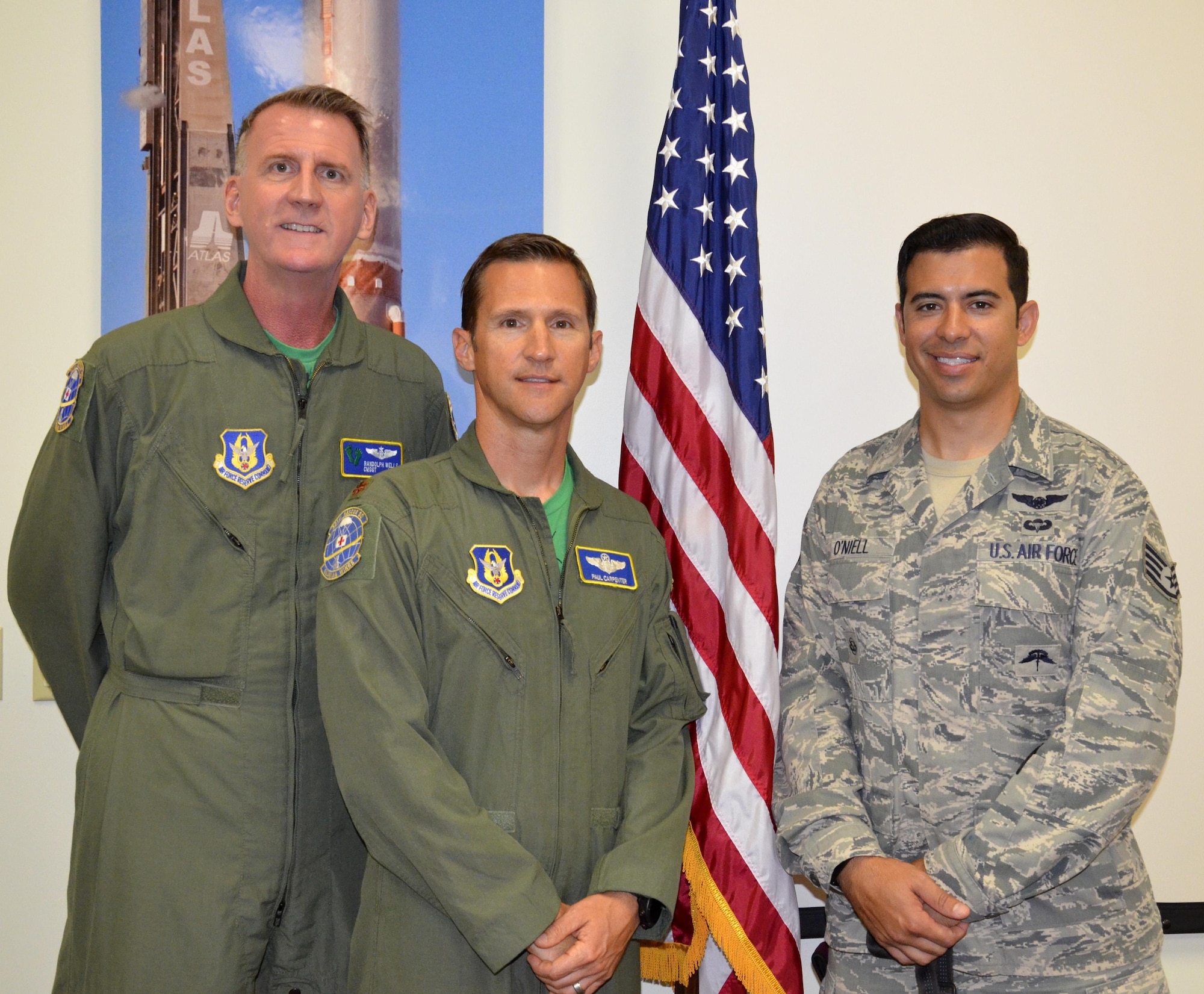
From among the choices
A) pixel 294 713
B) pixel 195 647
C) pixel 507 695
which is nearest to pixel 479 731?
pixel 507 695

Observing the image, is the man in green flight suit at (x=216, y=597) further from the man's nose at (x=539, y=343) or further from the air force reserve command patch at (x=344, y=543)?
the man's nose at (x=539, y=343)

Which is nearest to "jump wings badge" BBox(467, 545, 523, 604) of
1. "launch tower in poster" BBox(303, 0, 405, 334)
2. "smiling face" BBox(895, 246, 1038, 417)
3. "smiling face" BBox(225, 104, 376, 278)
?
"smiling face" BBox(225, 104, 376, 278)

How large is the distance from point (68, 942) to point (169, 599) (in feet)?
2.20

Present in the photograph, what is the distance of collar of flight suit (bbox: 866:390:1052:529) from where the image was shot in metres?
1.97

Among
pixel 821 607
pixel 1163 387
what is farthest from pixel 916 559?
pixel 1163 387

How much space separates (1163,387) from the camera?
112 inches

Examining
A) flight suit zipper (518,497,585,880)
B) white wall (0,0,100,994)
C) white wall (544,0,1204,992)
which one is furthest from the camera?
white wall (544,0,1204,992)

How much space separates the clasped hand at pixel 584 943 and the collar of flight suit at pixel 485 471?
0.71m

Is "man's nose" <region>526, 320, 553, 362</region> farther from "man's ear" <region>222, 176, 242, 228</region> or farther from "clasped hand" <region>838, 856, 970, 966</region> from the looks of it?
"clasped hand" <region>838, 856, 970, 966</region>

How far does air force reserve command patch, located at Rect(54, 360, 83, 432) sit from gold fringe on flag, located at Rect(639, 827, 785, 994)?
4.96 feet

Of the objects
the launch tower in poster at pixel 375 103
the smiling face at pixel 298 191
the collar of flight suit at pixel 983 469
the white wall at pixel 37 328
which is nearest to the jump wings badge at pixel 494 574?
the smiling face at pixel 298 191

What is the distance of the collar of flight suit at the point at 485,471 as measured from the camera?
71.3 inches

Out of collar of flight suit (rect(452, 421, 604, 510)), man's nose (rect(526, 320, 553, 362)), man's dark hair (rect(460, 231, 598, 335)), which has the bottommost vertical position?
collar of flight suit (rect(452, 421, 604, 510))

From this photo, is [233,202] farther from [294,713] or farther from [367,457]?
[294,713]
